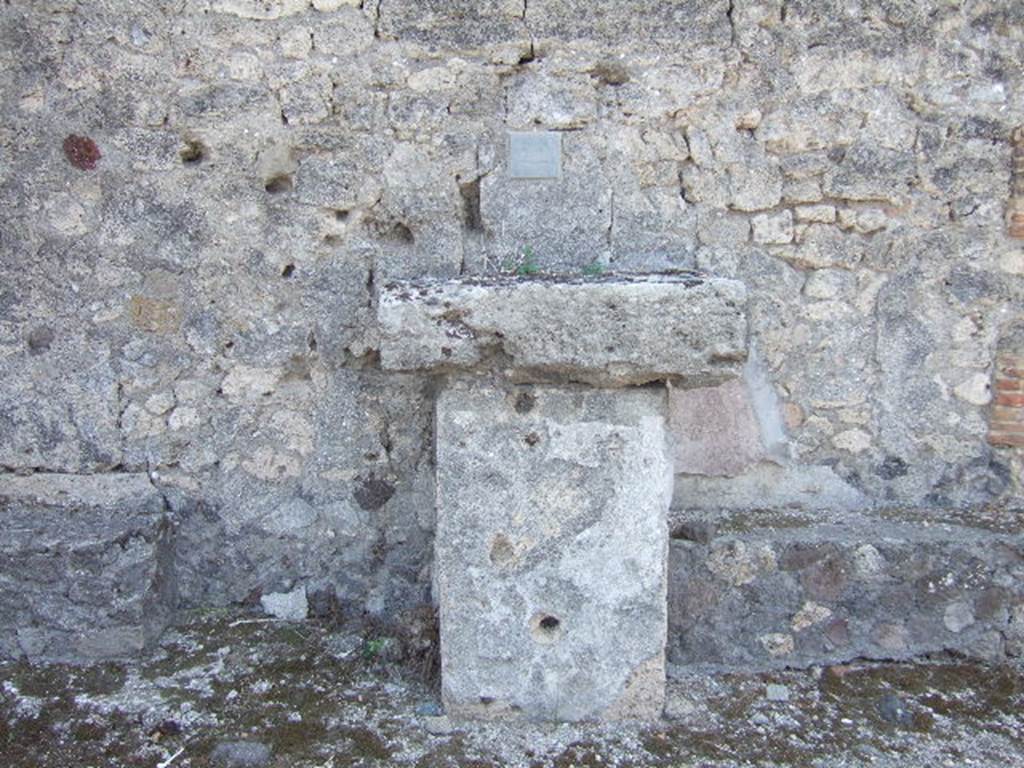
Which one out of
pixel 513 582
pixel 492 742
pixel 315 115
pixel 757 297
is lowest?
pixel 492 742

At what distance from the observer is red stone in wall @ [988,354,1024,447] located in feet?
9.61

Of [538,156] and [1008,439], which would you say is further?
[1008,439]

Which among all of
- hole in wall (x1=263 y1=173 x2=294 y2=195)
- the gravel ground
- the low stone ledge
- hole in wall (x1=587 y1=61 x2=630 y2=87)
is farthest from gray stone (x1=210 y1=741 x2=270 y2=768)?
hole in wall (x1=587 y1=61 x2=630 y2=87)

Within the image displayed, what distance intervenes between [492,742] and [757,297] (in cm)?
152

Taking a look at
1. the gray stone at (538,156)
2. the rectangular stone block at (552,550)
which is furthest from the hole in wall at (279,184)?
the rectangular stone block at (552,550)

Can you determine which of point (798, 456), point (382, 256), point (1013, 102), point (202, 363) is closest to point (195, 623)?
point (202, 363)

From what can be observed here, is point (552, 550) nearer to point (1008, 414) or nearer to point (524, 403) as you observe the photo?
point (524, 403)

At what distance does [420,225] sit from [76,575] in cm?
140

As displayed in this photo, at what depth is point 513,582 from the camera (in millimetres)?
2432

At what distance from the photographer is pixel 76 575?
8.64 feet

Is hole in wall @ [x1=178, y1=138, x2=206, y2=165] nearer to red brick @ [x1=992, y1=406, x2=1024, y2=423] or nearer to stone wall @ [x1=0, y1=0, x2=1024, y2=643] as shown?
stone wall @ [x1=0, y1=0, x2=1024, y2=643]

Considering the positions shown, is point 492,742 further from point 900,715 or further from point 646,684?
point 900,715

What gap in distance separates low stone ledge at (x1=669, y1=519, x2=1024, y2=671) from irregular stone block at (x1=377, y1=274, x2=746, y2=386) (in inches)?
28.0

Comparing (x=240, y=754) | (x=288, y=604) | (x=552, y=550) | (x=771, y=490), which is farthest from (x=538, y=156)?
(x=240, y=754)
